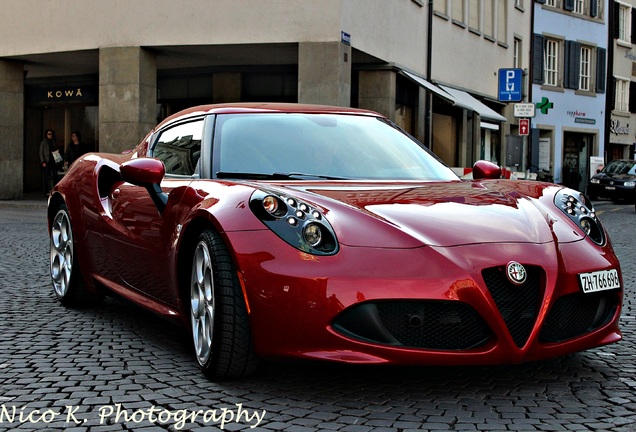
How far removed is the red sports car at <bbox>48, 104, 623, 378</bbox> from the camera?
12.8 feet

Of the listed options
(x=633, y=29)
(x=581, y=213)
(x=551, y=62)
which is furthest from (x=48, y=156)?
(x=633, y=29)

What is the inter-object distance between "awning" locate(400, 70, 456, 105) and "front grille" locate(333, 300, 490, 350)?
20.1 meters

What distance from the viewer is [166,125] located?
6.02 metres

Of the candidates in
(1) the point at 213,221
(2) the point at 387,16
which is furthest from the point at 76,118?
(1) the point at 213,221

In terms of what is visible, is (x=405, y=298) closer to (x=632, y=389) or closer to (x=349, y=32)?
(x=632, y=389)

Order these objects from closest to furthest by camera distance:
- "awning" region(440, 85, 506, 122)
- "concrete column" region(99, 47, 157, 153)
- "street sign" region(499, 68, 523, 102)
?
"concrete column" region(99, 47, 157, 153)
"street sign" region(499, 68, 523, 102)
"awning" region(440, 85, 506, 122)

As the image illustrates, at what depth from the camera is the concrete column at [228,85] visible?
24.8 m

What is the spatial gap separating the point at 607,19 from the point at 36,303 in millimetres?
41850

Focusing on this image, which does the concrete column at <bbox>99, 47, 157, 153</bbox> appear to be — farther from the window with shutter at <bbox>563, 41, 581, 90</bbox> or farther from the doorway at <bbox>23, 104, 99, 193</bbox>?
the window with shutter at <bbox>563, 41, 581, 90</bbox>

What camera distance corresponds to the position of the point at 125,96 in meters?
21.7

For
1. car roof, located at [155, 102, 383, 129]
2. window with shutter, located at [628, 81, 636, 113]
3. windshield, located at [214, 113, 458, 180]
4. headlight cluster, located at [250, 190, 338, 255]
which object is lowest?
headlight cluster, located at [250, 190, 338, 255]

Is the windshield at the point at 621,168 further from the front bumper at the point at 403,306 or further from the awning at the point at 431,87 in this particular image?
the front bumper at the point at 403,306

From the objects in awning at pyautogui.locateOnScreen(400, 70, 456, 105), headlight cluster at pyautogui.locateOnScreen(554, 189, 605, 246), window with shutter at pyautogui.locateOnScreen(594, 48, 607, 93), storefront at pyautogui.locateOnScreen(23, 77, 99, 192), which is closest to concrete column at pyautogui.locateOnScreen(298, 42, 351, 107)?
awning at pyautogui.locateOnScreen(400, 70, 456, 105)

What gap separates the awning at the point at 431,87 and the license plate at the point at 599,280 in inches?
768
